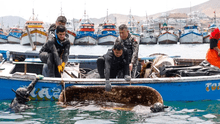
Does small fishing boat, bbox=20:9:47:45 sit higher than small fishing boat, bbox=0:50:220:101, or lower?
higher

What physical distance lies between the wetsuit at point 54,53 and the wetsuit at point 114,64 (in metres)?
0.99

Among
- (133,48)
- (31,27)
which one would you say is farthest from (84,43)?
(133,48)

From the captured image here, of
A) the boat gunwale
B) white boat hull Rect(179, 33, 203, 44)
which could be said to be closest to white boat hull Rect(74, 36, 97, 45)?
white boat hull Rect(179, 33, 203, 44)

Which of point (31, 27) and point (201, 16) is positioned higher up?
point (201, 16)

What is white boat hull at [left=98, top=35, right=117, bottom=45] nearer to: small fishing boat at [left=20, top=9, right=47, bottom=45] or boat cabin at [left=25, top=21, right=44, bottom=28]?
small fishing boat at [left=20, top=9, right=47, bottom=45]

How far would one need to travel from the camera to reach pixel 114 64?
22.1 feet

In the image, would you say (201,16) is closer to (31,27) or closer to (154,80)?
(31,27)

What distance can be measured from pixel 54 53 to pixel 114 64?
1567 millimetres

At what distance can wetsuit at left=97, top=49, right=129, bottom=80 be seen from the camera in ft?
20.5

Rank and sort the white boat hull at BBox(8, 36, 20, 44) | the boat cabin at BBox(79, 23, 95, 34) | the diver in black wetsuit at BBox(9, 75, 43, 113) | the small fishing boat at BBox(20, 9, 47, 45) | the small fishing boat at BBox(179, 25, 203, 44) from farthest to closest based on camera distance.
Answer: the white boat hull at BBox(8, 36, 20, 44), the boat cabin at BBox(79, 23, 95, 34), the small fishing boat at BBox(179, 25, 203, 44), the small fishing boat at BBox(20, 9, 47, 45), the diver in black wetsuit at BBox(9, 75, 43, 113)

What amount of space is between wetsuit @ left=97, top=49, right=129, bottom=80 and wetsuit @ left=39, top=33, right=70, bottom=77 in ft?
3.24

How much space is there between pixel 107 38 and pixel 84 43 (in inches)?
231

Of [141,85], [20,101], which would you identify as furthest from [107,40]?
[20,101]

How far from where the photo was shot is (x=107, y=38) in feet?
207
